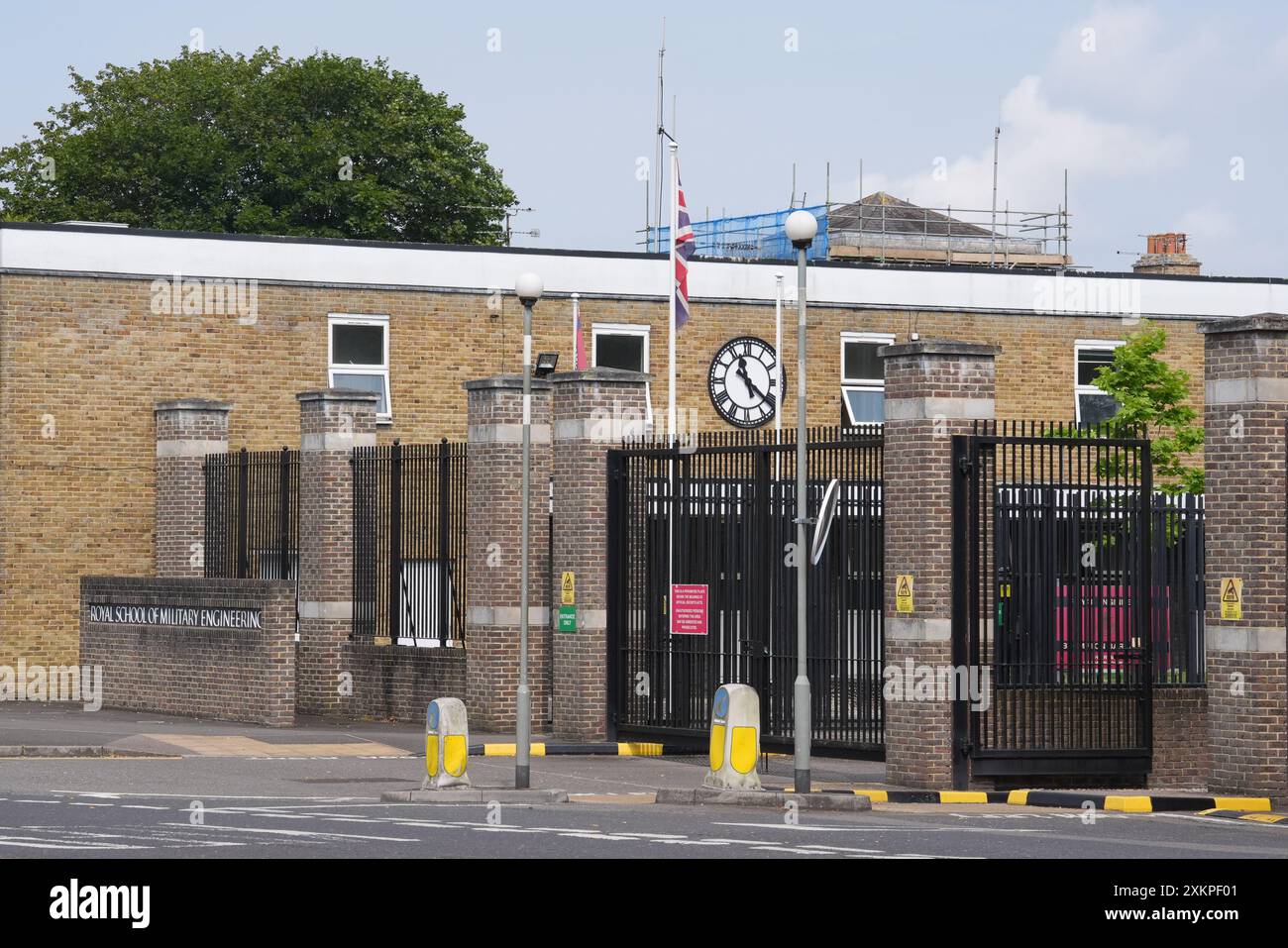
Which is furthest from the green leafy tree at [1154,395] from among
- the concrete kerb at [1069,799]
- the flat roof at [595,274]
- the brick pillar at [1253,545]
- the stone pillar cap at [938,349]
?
the concrete kerb at [1069,799]

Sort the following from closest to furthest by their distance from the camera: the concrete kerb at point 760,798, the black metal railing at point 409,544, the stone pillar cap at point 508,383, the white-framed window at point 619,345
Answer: the concrete kerb at point 760,798 < the stone pillar cap at point 508,383 < the black metal railing at point 409,544 < the white-framed window at point 619,345

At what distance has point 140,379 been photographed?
3356 centimetres

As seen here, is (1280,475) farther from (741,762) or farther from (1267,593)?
(741,762)

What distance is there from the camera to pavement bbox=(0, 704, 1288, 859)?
14.7 meters

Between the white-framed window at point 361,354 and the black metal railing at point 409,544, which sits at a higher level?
the white-framed window at point 361,354

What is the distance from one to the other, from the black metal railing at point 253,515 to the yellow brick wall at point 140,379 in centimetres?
151

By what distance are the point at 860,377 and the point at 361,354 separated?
965 centimetres

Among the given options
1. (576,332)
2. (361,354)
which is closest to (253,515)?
(361,354)

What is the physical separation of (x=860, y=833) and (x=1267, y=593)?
19.7 feet

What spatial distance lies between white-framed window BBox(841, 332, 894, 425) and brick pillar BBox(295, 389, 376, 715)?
1233cm

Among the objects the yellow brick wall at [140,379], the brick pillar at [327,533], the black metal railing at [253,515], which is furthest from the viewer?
the yellow brick wall at [140,379]

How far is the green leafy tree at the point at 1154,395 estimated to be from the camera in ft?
130

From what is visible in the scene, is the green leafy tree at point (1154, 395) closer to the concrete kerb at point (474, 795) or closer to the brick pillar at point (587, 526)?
the brick pillar at point (587, 526)
